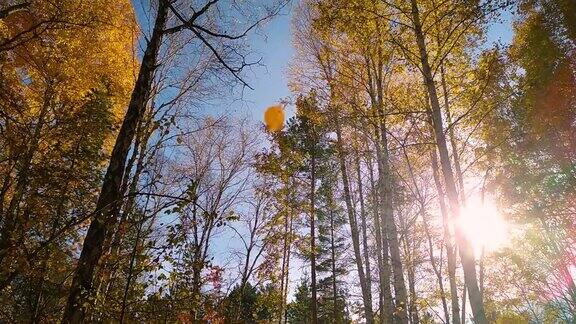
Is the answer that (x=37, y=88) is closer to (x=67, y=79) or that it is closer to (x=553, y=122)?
(x=67, y=79)

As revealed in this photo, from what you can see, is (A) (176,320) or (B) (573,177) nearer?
(A) (176,320)

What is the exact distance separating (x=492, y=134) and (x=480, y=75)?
7.22 m

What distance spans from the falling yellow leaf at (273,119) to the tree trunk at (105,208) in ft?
38.4

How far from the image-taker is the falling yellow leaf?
15375 millimetres

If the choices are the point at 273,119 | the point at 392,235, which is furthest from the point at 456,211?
the point at 273,119

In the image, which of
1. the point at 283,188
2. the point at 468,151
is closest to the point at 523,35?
the point at 468,151

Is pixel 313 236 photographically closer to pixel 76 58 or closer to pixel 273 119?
pixel 273 119

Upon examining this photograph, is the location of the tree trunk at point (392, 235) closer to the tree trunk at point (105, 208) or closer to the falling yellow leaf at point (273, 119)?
the tree trunk at point (105, 208)

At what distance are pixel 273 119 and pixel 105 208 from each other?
12680mm

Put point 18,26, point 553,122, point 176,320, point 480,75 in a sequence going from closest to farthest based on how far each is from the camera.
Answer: point 176,320, point 480,75, point 18,26, point 553,122

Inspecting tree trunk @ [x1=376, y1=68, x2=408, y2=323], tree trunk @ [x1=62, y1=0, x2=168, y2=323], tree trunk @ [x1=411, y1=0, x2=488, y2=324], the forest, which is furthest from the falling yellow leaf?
tree trunk @ [x1=62, y1=0, x2=168, y2=323]

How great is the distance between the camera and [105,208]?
302 cm

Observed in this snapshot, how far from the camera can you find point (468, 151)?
12.5m

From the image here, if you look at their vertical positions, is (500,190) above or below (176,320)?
above
